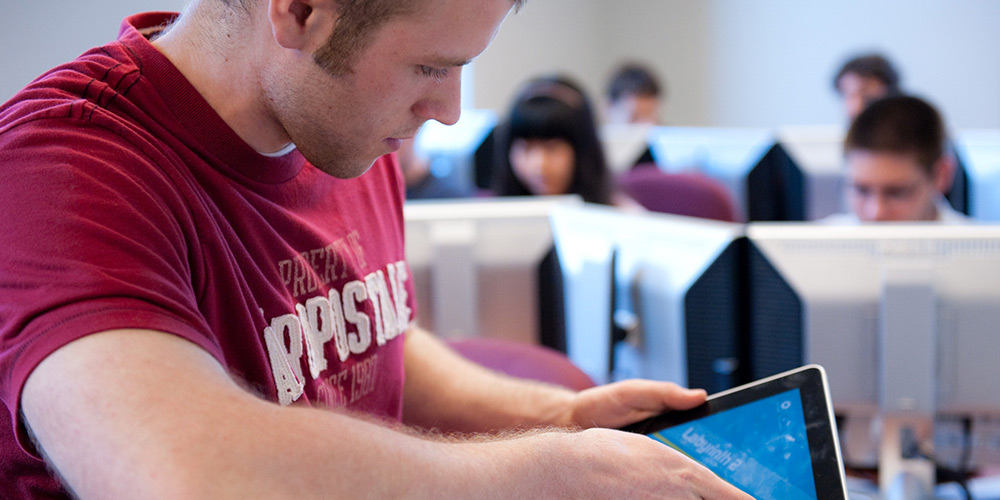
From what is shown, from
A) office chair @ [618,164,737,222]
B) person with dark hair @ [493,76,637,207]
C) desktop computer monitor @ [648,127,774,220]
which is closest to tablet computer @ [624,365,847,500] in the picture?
person with dark hair @ [493,76,637,207]

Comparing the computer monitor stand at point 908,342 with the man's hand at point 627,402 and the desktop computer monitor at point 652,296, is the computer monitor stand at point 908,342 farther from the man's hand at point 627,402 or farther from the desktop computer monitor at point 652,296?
the man's hand at point 627,402

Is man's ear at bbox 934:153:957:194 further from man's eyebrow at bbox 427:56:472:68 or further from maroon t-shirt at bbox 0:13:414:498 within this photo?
man's eyebrow at bbox 427:56:472:68

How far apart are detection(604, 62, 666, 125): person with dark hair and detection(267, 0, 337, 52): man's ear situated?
4.50 meters

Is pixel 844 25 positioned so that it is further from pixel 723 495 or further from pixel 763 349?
pixel 723 495

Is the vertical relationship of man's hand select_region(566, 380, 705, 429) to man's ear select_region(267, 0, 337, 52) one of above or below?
below

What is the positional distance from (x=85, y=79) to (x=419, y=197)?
2.15m

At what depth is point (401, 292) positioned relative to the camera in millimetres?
1027

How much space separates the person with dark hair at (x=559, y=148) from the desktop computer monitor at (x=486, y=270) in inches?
47.8

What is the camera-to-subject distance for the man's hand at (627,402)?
0.94 m

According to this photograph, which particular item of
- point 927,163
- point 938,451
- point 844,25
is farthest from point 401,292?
point 844,25

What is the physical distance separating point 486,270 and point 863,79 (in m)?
3.14

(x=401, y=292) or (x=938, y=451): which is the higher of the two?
(x=401, y=292)

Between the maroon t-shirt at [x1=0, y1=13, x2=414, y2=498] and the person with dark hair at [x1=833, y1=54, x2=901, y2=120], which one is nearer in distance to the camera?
the maroon t-shirt at [x1=0, y1=13, x2=414, y2=498]

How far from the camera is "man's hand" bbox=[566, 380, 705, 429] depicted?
94 centimetres
